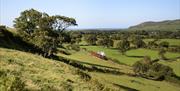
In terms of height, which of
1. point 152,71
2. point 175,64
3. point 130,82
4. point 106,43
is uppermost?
point 130,82

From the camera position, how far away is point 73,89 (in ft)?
68.1

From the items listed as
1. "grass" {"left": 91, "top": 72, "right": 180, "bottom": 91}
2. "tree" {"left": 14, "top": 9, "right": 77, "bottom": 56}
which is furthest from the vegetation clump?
"tree" {"left": 14, "top": 9, "right": 77, "bottom": 56}

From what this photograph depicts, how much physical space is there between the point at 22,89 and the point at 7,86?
4.11 feet

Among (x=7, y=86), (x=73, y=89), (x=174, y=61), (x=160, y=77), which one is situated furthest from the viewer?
(x=174, y=61)

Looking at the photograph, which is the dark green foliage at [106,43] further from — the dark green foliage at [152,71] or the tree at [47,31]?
the tree at [47,31]

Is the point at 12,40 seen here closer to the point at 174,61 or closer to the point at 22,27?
the point at 22,27

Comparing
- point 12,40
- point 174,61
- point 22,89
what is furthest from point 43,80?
point 174,61

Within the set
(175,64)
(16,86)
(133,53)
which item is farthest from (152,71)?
(16,86)

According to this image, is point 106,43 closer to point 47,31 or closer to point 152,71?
point 152,71

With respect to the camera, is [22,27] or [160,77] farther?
[160,77]

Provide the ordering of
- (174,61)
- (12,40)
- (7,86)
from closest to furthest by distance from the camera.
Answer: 1. (7,86)
2. (12,40)
3. (174,61)

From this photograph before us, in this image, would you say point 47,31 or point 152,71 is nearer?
point 47,31

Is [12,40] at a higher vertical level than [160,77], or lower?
higher

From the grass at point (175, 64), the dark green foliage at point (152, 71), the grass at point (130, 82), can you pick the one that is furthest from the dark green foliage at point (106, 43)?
the grass at point (130, 82)
